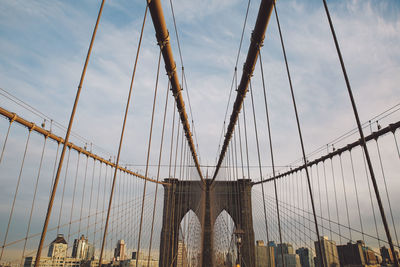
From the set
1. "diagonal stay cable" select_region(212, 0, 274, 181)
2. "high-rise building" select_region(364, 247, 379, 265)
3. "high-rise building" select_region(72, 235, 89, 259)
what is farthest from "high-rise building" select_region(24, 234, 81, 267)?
"high-rise building" select_region(364, 247, 379, 265)

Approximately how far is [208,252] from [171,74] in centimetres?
1907

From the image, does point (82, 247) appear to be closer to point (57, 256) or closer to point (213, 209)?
point (57, 256)

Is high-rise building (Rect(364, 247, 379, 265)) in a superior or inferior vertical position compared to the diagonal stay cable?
inferior

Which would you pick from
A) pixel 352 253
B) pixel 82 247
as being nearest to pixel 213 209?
pixel 82 247

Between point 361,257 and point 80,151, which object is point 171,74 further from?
point 361,257

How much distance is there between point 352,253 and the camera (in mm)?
9312

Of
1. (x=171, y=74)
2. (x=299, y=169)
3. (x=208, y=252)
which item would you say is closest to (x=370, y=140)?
(x=299, y=169)

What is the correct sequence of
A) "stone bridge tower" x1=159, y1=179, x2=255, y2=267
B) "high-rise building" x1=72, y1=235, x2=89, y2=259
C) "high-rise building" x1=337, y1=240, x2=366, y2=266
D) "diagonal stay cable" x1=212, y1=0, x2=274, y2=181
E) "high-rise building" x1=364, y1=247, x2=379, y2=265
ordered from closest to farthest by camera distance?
"diagonal stay cable" x1=212, y1=0, x2=274, y2=181 < "high-rise building" x1=364, y1=247, x2=379, y2=265 < "high-rise building" x1=337, y1=240, x2=366, y2=266 < "high-rise building" x1=72, y1=235, x2=89, y2=259 < "stone bridge tower" x1=159, y1=179, x2=255, y2=267

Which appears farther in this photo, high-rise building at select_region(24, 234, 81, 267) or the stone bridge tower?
the stone bridge tower

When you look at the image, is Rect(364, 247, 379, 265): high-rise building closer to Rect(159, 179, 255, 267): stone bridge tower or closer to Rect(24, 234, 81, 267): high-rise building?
Rect(24, 234, 81, 267): high-rise building

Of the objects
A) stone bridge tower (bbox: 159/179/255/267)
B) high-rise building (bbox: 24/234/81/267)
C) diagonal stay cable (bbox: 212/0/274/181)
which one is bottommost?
high-rise building (bbox: 24/234/81/267)

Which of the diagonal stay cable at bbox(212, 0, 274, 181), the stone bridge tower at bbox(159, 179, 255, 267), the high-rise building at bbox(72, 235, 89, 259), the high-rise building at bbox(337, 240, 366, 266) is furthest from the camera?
the stone bridge tower at bbox(159, 179, 255, 267)

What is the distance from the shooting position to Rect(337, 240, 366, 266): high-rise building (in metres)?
8.94

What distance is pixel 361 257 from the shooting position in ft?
28.6
